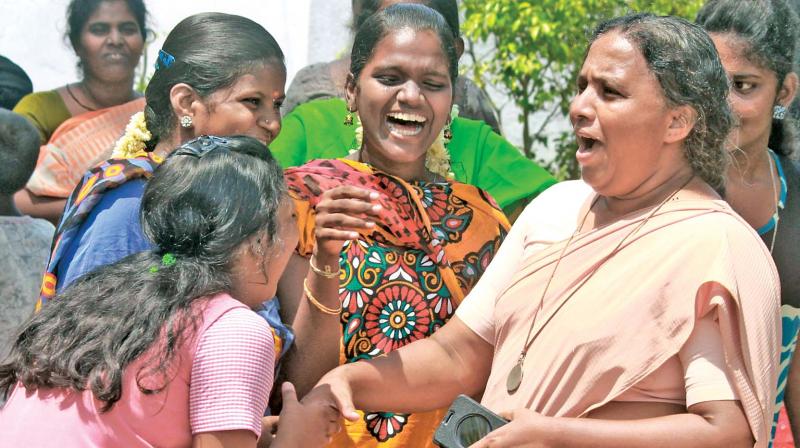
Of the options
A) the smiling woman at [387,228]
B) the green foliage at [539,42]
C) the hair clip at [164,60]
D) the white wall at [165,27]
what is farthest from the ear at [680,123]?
the green foliage at [539,42]

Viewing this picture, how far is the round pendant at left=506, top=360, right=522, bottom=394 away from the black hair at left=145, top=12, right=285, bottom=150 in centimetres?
135

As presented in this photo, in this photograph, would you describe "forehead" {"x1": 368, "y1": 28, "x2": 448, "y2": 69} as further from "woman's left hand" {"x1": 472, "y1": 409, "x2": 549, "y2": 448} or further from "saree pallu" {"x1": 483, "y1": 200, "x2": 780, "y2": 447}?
"woman's left hand" {"x1": 472, "y1": 409, "x2": 549, "y2": 448}

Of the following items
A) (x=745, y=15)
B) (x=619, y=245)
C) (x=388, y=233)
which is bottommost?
(x=388, y=233)

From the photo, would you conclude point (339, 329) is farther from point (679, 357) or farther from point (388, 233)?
point (679, 357)

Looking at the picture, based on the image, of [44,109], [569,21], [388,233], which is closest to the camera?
[388,233]

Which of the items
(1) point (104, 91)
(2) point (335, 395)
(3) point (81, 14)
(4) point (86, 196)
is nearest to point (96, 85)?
(1) point (104, 91)

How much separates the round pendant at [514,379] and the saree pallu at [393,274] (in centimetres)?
52

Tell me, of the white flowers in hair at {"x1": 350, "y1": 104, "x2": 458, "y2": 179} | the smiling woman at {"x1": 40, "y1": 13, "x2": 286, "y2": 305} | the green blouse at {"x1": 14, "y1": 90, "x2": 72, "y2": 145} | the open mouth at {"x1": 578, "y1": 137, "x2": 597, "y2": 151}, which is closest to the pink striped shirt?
→ the smiling woman at {"x1": 40, "y1": 13, "x2": 286, "y2": 305}

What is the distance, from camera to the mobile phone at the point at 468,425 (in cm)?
265

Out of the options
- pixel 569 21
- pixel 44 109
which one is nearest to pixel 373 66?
pixel 44 109

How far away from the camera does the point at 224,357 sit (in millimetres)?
2465

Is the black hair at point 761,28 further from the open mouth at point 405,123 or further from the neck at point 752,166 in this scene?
the open mouth at point 405,123

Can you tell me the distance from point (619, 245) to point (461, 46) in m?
1.89

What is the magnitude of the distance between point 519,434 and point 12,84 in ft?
14.7
